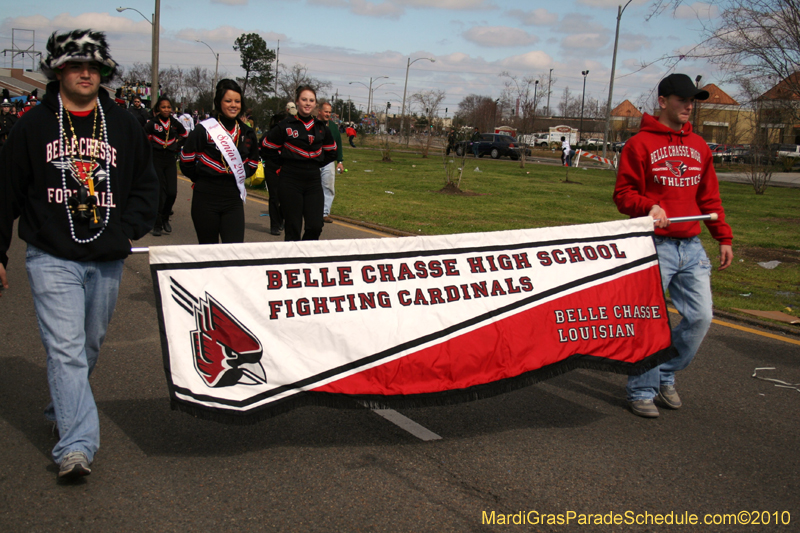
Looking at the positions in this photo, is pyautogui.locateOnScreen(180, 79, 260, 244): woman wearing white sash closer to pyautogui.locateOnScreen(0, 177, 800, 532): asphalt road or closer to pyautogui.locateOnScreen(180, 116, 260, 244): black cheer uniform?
pyautogui.locateOnScreen(180, 116, 260, 244): black cheer uniform

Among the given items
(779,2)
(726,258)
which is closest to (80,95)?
(726,258)

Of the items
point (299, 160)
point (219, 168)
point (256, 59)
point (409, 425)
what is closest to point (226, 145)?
point (219, 168)

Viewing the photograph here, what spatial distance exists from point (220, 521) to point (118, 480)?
0.67 meters

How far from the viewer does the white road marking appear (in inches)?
156

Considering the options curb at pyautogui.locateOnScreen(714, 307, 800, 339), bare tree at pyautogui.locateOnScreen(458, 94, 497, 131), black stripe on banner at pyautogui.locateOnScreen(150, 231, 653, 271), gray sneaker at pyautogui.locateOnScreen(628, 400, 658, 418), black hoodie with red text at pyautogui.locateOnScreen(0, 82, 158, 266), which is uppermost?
bare tree at pyautogui.locateOnScreen(458, 94, 497, 131)

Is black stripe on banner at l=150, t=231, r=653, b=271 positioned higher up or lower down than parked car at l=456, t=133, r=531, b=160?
lower down

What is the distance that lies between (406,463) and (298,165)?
369 centimetres

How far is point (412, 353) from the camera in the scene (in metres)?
3.72

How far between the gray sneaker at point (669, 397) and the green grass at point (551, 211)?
10.5ft

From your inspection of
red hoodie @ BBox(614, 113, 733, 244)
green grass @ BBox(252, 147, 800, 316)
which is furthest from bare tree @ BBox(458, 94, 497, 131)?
red hoodie @ BBox(614, 113, 733, 244)

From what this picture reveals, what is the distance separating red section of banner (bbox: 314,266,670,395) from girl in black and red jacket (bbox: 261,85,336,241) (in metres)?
3.14

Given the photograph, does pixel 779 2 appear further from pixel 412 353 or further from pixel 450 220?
pixel 412 353

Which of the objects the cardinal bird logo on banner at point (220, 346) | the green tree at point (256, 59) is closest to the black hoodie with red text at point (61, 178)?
the cardinal bird logo on banner at point (220, 346)

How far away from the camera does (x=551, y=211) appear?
50.8ft
